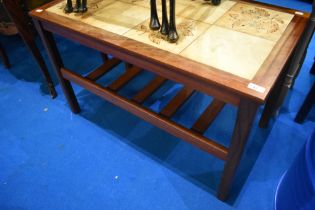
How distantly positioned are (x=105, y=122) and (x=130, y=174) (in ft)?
1.30

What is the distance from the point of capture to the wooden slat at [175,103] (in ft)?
3.92

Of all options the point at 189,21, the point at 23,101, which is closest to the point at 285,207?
the point at 189,21

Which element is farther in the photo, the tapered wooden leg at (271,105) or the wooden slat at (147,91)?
the wooden slat at (147,91)

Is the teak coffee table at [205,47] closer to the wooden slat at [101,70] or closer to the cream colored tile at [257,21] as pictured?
the cream colored tile at [257,21]

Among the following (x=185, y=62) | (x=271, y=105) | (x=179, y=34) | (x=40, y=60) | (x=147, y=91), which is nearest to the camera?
(x=185, y=62)

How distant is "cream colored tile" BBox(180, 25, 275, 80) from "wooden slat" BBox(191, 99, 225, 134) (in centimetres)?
34

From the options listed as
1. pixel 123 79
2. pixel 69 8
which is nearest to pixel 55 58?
pixel 69 8

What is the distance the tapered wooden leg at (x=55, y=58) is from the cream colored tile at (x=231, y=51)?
2.45 ft

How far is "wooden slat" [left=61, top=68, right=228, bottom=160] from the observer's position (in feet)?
3.11

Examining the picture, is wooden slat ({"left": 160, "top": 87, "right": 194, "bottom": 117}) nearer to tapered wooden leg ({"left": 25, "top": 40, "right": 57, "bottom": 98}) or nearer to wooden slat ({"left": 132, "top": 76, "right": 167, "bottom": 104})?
wooden slat ({"left": 132, "top": 76, "right": 167, "bottom": 104})

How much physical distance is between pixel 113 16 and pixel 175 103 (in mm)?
517

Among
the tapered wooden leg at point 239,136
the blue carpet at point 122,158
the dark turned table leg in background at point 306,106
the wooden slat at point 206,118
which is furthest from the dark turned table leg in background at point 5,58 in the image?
the dark turned table leg in background at point 306,106

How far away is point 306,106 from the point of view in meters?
1.34

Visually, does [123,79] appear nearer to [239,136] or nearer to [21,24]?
[21,24]
